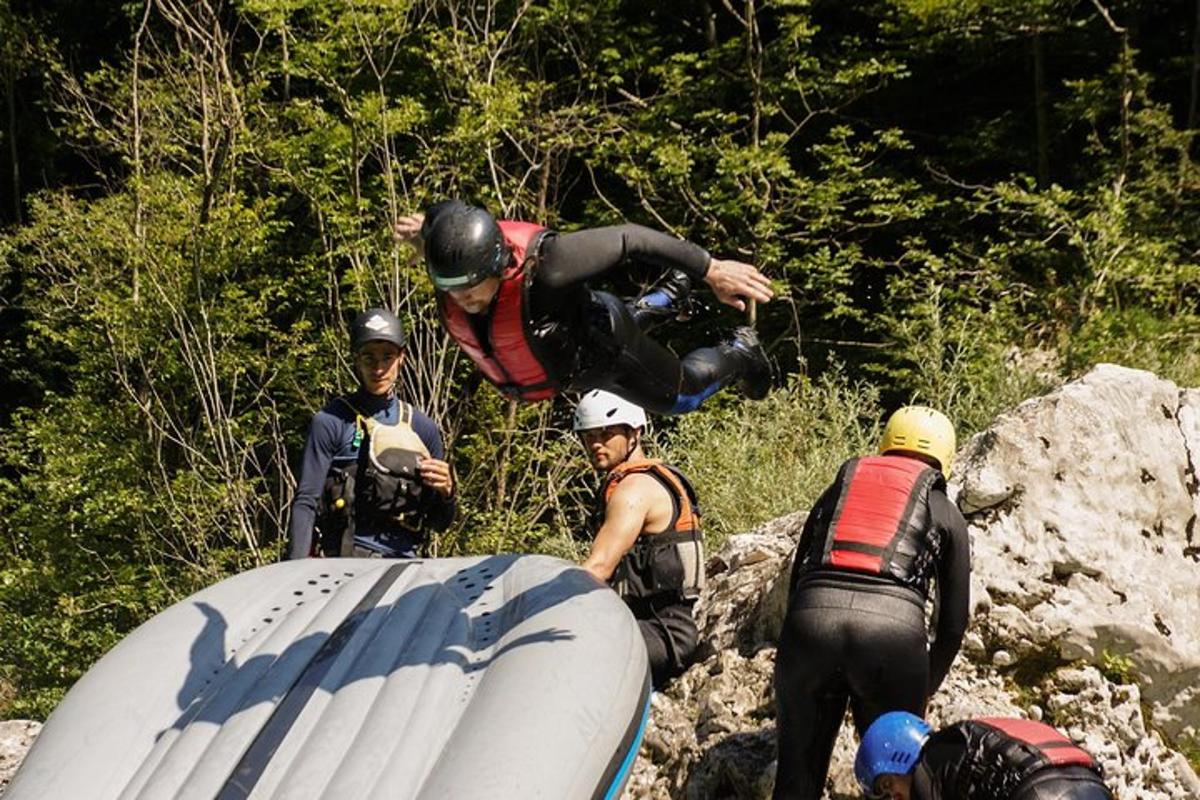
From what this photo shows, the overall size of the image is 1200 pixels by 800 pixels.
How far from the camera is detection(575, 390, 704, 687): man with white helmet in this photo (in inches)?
179

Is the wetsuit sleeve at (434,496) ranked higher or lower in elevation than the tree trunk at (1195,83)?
lower

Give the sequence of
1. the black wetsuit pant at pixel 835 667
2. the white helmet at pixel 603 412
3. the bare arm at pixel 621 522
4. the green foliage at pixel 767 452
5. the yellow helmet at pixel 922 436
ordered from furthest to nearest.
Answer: the green foliage at pixel 767 452 < the white helmet at pixel 603 412 < the bare arm at pixel 621 522 < the yellow helmet at pixel 922 436 < the black wetsuit pant at pixel 835 667

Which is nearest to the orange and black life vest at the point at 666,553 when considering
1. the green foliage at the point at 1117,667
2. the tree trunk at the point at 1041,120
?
the green foliage at the point at 1117,667

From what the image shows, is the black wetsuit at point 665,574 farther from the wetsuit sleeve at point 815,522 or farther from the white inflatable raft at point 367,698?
the wetsuit sleeve at point 815,522

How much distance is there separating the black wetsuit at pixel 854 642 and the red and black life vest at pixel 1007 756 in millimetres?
886

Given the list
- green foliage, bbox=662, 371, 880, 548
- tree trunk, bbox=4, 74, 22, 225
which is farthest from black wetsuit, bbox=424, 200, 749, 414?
tree trunk, bbox=4, 74, 22, 225

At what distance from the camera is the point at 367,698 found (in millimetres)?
3941

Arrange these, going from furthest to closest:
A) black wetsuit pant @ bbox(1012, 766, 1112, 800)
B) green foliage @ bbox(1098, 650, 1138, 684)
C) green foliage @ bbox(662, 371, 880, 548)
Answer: green foliage @ bbox(662, 371, 880, 548) < green foliage @ bbox(1098, 650, 1138, 684) < black wetsuit pant @ bbox(1012, 766, 1112, 800)

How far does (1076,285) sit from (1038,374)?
184cm

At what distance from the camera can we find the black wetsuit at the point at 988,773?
9.12 feet

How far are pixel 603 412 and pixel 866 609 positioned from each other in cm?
136

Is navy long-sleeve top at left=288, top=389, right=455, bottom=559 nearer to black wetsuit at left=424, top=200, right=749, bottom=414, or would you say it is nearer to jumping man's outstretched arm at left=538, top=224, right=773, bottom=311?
black wetsuit at left=424, top=200, right=749, bottom=414

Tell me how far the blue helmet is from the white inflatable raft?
2.43ft

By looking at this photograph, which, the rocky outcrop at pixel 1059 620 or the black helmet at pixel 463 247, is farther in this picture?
the rocky outcrop at pixel 1059 620
